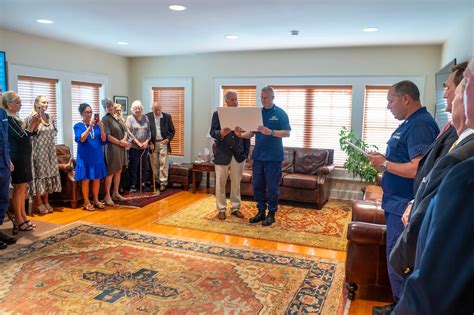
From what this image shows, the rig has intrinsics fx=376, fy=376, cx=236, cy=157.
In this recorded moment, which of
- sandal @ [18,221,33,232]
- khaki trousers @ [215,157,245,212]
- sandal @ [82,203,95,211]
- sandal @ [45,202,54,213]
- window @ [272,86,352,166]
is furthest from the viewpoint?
window @ [272,86,352,166]

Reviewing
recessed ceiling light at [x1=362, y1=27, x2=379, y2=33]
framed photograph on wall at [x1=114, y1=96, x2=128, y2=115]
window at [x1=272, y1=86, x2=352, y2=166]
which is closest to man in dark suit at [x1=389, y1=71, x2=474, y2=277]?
recessed ceiling light at [x1=362, y1=27, x2=379, y2=33]

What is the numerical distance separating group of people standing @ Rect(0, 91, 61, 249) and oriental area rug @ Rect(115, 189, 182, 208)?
0.98 m

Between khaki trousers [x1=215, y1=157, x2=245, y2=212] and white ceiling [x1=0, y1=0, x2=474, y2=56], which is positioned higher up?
white ceiling [x1=0, y1=0, x2=474, y2=56]

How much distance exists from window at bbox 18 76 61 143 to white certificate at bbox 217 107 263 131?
266 centimetres

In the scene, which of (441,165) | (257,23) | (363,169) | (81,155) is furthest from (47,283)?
(363,169)

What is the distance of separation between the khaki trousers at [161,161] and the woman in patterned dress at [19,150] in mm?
2416

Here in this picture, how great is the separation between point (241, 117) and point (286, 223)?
4.73 feet

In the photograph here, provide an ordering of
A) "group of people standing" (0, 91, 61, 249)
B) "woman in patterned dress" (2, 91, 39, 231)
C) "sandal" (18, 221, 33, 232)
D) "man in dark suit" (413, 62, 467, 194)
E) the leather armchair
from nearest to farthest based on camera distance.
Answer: "man in dark suit" (413, 62, 467, 194)
"group of people standing" (0, 91, 61, 249)
"woman in patterned dress" (2, 91, 39, 231)
"sandal" (18, 221, 33, 232)
the leather armchair

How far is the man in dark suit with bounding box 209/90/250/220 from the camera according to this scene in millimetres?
4395

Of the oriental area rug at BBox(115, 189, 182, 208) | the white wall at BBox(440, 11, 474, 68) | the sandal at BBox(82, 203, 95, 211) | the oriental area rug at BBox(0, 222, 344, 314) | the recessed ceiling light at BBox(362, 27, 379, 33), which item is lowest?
the oriental area rug at BBox(0, 222, 344, 314)

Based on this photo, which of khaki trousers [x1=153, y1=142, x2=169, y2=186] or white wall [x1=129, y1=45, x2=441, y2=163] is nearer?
white wall [x1=129, y1=45, x2=441, y2=163]

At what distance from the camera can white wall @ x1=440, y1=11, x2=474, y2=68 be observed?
11.9 feet

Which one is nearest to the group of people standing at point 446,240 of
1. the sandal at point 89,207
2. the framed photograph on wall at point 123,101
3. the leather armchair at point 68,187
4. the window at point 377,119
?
the sandal at point 89,207

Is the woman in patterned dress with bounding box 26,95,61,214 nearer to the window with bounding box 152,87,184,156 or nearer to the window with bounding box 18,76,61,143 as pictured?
the window with bounding box 18,76,61,143
